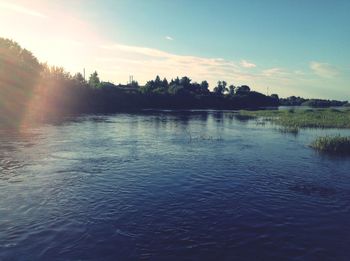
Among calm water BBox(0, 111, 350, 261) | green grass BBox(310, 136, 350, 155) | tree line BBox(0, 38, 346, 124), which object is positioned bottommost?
calm water BBox(0, 111, 350, 261)

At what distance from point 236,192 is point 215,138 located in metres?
27.8

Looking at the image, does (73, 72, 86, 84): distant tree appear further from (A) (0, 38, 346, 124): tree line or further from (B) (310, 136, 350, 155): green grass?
(B) (310, 136, 350, 155): green grass

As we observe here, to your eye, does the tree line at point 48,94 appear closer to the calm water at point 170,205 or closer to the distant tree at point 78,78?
the distant tree at point 78,78

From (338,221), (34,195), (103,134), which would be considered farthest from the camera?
(103,134)

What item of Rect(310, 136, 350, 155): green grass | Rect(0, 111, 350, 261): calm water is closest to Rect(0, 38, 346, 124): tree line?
Rect(0, 111, 350, 261): calm water

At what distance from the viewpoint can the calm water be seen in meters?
14.2

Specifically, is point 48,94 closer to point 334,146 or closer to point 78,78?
point 78,78

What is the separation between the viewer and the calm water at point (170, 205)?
46.6ft

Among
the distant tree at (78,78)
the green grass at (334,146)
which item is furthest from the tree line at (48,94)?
the green grass at (334,146)

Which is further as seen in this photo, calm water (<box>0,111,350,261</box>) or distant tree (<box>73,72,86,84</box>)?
distant tree (<box>73,72,86,84</box>)

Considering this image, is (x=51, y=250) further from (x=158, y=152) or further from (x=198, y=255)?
(x=158, y=152)

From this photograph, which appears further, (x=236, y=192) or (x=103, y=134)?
(x=103, y=134)

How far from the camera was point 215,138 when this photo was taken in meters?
50.2

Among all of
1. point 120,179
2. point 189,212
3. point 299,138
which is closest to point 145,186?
point 120,179
